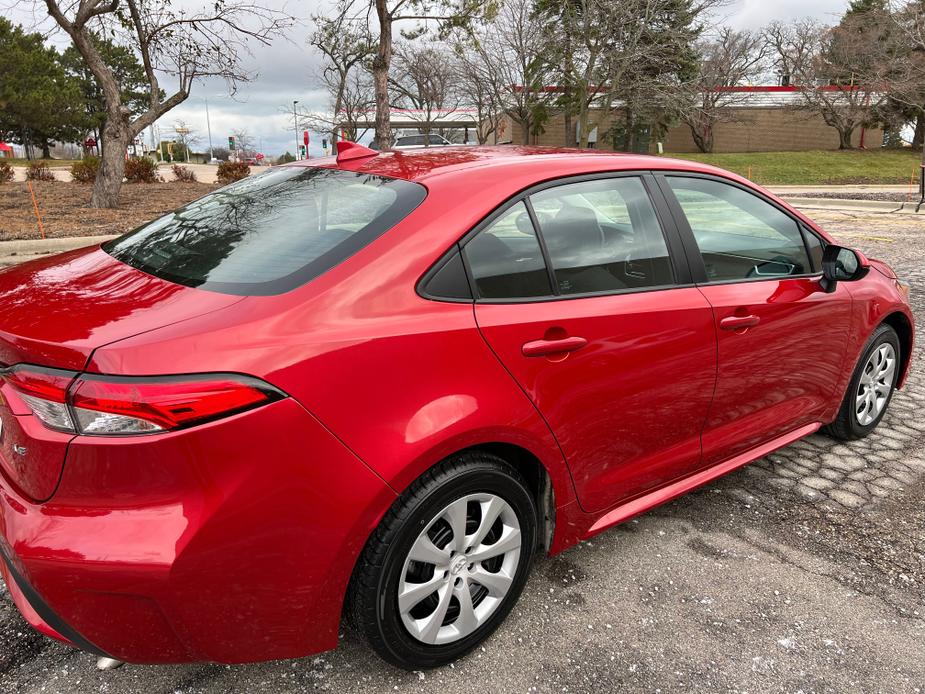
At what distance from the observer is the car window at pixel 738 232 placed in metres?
2.79

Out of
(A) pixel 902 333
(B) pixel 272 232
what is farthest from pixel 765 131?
(B) pixel 272 232

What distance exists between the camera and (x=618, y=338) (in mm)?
2354

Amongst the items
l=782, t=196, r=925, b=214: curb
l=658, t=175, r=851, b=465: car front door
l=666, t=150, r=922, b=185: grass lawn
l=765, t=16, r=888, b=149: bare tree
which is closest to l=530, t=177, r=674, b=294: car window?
l=658, t=175, r=851, b=465: car front door

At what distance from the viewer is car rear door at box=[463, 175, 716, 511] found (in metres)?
2.15

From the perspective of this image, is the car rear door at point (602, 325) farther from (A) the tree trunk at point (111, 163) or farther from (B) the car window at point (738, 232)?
(A) the tree trunk at point (111, 163)

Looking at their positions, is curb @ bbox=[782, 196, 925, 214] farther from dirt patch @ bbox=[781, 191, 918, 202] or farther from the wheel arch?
the wheel arch

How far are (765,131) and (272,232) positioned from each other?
51.5 m

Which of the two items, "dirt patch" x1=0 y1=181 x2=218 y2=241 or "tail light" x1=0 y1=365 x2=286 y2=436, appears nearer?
"tail light" x1=0 y1=365 x2=286 y2=436

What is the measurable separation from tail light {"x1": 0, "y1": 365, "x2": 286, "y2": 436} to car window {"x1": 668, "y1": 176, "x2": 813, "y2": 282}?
6.11 feet

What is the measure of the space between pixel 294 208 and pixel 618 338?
1.23m

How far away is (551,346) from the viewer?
216 cm

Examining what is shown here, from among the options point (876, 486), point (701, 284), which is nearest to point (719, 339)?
point (701, 284)

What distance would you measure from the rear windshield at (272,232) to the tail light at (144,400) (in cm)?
33

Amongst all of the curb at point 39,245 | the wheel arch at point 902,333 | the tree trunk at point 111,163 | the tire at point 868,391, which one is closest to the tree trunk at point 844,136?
the tree trunk at point 111,163
